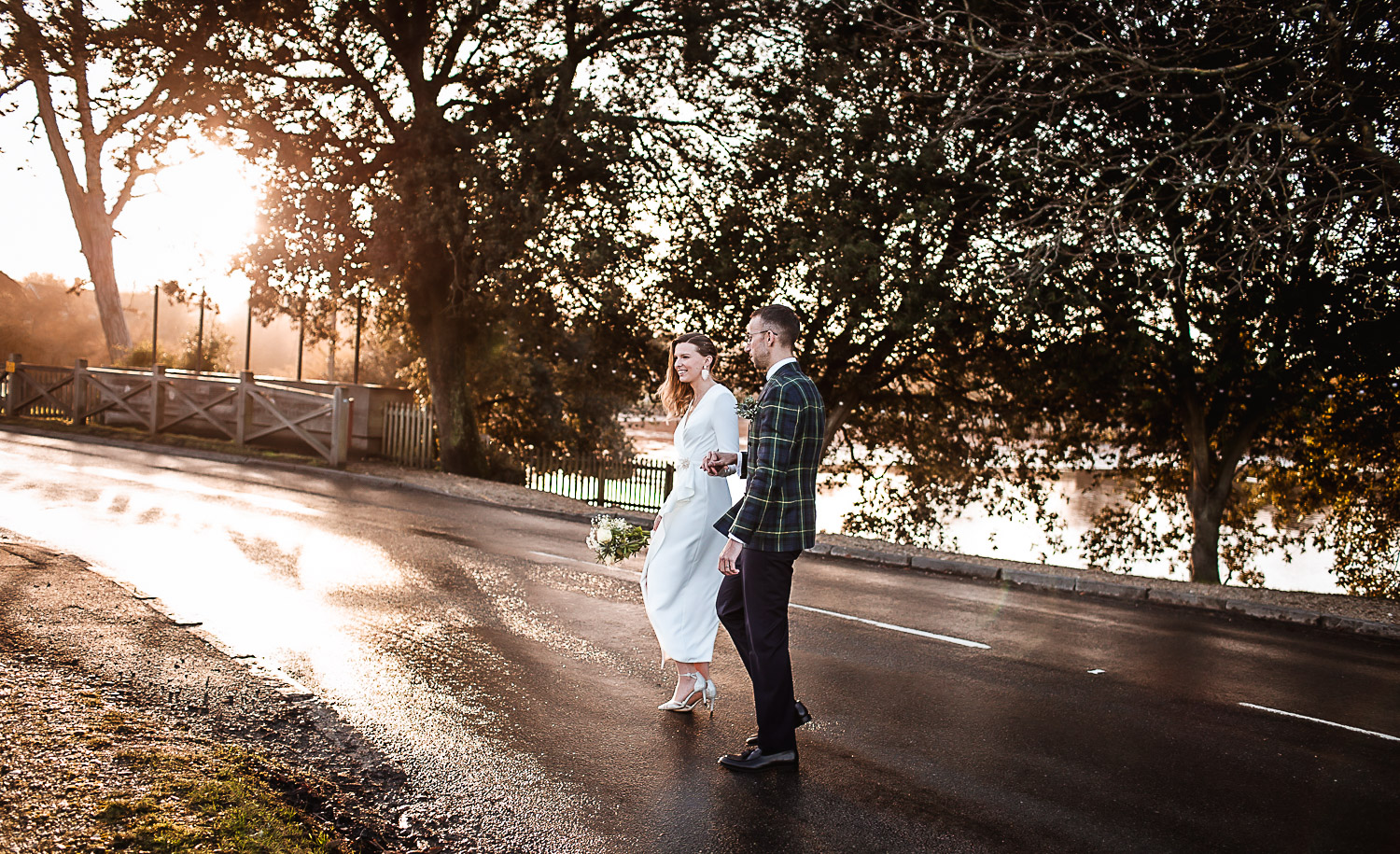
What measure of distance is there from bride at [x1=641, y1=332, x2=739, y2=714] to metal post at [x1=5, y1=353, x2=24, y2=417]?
27326 millimetres

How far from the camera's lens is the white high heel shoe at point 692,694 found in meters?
5.70

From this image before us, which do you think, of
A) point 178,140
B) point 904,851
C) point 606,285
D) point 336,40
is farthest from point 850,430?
point 904,851

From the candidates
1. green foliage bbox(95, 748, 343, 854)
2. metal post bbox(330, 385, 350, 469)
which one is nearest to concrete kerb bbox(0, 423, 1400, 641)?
metal post bbox(330, 385, 350, 469)

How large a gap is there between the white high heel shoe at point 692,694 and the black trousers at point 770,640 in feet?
2.70

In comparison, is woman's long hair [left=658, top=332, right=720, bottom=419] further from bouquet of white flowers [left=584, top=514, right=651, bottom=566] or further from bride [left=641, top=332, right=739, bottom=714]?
bouquet of white flowers [left=584, top=514, right=651, bottom=566]

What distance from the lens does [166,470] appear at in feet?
54.5

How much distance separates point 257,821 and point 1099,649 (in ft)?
21.8

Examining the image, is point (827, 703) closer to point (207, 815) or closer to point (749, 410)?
point (749, 410)

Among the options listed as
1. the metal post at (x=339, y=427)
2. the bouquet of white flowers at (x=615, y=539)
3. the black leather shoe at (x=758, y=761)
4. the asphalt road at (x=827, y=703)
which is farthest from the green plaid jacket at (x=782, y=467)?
the metal post at (x=339, y=427)

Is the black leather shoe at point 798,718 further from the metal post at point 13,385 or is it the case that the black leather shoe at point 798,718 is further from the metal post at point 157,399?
the metal post at point 13,385

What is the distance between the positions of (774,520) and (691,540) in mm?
998

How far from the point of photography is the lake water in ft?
73.0

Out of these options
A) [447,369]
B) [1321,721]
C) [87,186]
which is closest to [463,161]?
[447,369]

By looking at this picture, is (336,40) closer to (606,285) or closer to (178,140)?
(178,140)
